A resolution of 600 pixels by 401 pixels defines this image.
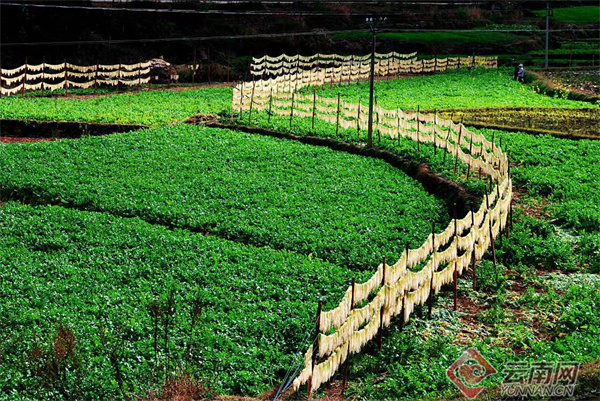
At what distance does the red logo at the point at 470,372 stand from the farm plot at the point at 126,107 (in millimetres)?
21343

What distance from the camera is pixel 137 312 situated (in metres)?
16.1

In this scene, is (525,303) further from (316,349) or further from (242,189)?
(242,189)

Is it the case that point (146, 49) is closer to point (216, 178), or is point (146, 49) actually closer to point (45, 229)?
point (216, 178)

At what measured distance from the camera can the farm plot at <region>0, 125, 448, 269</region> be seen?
67.6 feet

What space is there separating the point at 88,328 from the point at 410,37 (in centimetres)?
5579

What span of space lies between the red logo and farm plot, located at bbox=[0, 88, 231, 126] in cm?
2134

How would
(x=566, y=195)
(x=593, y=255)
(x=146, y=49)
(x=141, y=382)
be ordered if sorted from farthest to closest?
(x=146, y=49) → (x=566, y=195) → (x=593, y=255) → (x=141, y=382)

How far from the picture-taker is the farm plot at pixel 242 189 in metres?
20.6

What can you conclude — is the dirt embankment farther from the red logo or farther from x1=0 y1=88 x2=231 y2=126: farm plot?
the red logo

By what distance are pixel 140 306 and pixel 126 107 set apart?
22141 millimetres

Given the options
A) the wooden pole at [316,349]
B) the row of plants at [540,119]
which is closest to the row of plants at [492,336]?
the wooden pole at [316,349]

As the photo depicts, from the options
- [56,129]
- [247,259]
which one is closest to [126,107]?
[56,129]

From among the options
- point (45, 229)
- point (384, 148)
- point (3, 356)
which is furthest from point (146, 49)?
point (3, 356)

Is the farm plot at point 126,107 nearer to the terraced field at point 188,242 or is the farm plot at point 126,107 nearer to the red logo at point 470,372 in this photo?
the terraced field at point 188,242
